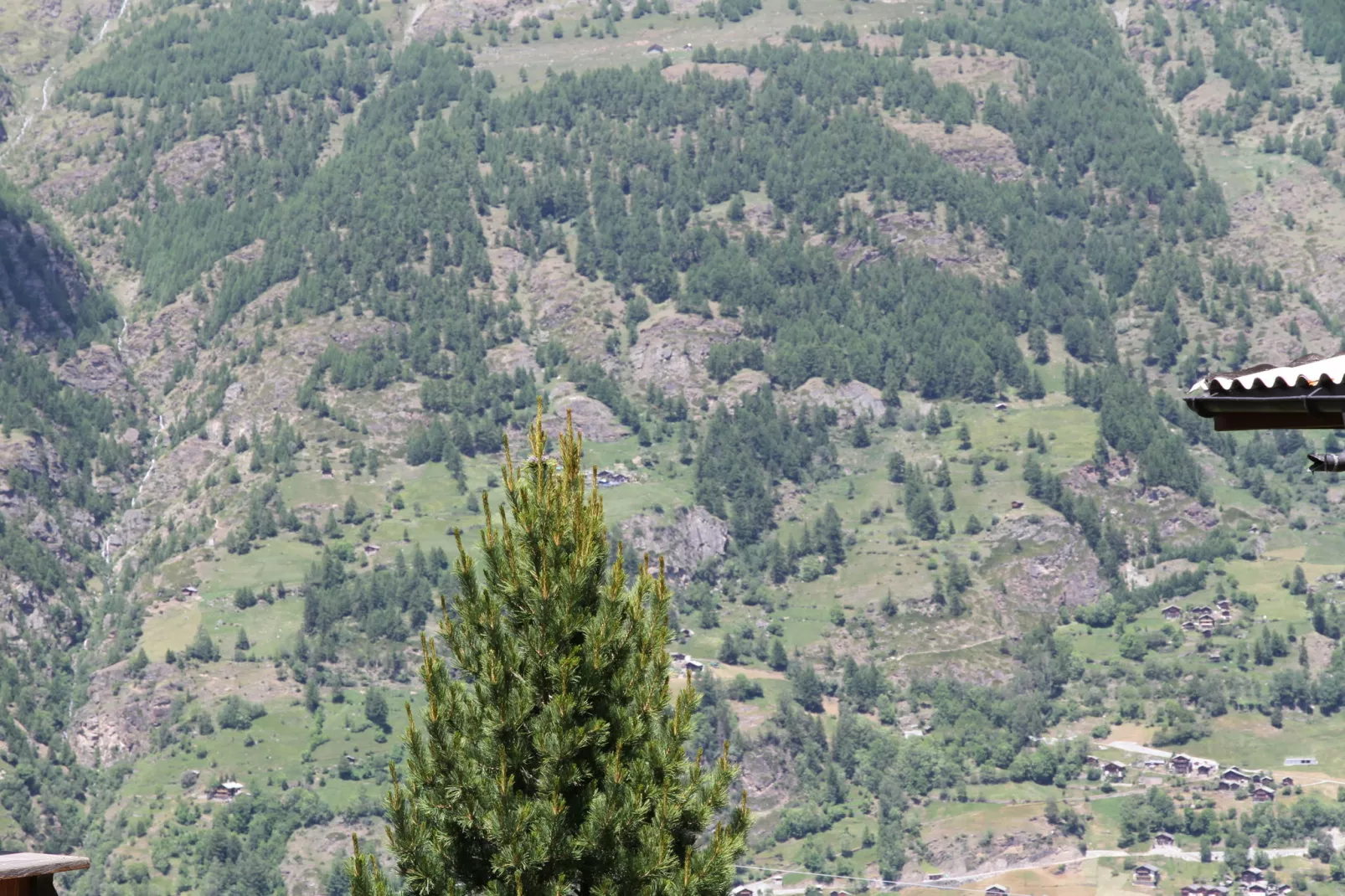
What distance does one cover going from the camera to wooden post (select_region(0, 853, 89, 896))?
25234mm

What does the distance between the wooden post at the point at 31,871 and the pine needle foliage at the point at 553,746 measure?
6.62 metres

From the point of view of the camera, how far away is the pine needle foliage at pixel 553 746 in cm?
3238

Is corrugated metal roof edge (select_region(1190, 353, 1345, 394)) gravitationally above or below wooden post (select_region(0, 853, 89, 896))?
above

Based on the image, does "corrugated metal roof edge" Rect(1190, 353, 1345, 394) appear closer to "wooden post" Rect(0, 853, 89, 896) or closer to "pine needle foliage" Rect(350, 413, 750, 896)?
"pine needle foliage" Rect(350, 413, 750, 896)

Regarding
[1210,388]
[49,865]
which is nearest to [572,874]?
[49,865]

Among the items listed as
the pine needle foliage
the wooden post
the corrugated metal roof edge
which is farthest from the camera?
the pine needle foliage

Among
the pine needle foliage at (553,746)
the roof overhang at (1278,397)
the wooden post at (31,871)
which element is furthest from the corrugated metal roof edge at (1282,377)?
the wooden post at (31,871)

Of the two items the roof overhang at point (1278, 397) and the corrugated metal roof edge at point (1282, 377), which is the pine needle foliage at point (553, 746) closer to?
the roof overhang at point (1278, 397)

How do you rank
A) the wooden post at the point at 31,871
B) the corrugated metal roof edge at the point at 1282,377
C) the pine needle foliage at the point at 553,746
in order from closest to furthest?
the wooden post at the point at 31,871
the corrugated metal roof edge at the point at 1282,377
the pine needle foliage at the point at 553,746

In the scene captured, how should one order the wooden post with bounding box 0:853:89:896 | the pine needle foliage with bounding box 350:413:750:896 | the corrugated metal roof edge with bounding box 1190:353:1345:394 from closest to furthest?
the wooden post with bounding box 0:853:89:896, the corrugated metal roof edge with bounding box 1190:353:1345:394, the pine needle foliage with bounding box 350:413:750:896

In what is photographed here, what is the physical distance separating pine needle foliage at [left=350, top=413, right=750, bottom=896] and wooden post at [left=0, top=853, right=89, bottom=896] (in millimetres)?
6619

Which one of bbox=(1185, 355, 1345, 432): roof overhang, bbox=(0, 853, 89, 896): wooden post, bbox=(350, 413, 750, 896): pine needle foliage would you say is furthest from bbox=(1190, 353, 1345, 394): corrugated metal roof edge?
bbox=(0, 853, 89, 896): wooden post

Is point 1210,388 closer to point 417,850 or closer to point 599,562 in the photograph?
point 599,562

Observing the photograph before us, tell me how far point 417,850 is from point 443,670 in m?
2.43
